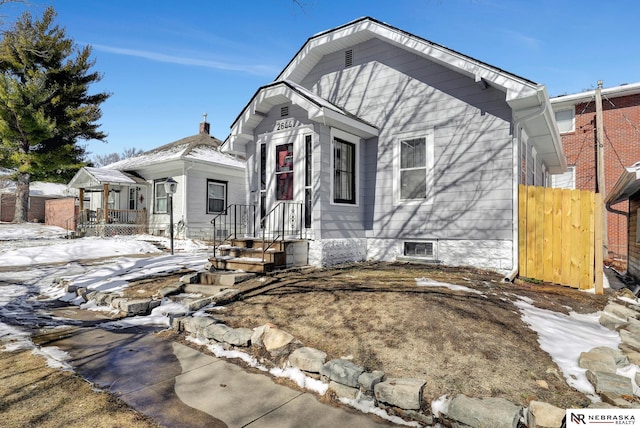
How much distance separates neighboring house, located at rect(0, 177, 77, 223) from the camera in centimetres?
2869

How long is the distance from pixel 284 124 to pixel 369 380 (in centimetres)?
684

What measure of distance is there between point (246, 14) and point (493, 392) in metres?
8.67

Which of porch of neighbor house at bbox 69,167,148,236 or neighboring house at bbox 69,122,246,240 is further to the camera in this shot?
porch of neighbor house at bbox 69,167,148,236

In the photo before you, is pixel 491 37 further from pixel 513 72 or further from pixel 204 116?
pixel 204 116

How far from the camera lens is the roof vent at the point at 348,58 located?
9828 mm

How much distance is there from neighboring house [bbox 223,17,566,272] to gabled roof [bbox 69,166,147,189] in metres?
9.56

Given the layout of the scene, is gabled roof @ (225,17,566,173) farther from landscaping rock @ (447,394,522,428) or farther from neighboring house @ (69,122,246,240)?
neighboring house @ (69,122,246,240)

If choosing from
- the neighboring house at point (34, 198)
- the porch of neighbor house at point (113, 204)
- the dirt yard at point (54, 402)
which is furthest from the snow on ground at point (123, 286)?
the neighboring house at point (34, 198)

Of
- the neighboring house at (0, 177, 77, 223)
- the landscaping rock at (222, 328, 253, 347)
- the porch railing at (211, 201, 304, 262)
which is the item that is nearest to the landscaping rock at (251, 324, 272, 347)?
the landscaping rock at (222, 328, 253, 347)

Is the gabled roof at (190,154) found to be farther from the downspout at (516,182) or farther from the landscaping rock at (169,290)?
the downspout at (516,182)

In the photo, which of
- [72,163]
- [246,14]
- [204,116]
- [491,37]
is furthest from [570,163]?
[72,163]

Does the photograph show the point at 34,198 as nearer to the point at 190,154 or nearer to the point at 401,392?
the point at 190,154

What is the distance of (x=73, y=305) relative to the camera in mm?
6695

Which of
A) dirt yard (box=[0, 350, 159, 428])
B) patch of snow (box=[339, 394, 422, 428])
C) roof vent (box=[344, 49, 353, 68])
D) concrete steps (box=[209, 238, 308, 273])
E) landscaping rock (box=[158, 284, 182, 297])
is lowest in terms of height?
patch of snow (box=[339, 394, 422, 428])
